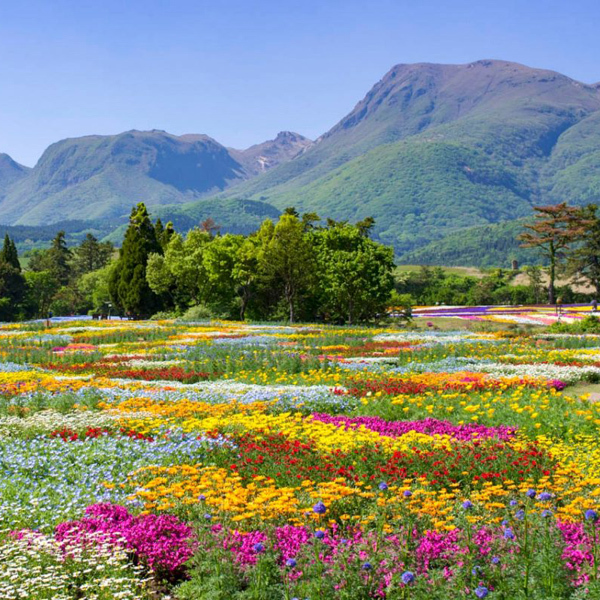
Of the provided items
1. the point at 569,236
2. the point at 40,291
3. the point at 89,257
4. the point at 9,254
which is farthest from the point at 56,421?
the point at 89,257

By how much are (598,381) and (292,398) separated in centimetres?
840

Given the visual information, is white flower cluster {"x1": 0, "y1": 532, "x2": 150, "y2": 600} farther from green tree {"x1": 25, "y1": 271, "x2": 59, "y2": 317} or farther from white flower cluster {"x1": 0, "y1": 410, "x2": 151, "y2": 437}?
green tree {"x1": 25, "y1": 271, "x2": 59, "y2": 317}

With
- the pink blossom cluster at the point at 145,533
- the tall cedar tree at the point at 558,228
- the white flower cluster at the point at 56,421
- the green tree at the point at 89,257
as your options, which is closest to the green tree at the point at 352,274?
the tall cedar tree at the point at 558,228

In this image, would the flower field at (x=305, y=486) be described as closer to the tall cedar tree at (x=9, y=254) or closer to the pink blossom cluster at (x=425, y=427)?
the pink blossom cluster at (x=425, y=427)

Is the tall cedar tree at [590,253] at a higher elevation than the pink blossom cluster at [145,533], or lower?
higher

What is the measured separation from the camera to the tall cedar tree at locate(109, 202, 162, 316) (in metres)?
59.6

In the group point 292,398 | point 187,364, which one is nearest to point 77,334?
point 187,364

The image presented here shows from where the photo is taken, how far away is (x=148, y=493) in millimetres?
7781

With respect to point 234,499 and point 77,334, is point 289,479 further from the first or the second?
point 77,334

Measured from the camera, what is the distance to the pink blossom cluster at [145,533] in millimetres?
6250

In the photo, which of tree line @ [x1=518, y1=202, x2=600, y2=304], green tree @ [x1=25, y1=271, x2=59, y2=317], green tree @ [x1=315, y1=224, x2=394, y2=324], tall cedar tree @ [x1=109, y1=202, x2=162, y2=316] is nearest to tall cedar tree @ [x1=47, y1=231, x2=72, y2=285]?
green tree @ [x1=25, y1=271, x2=59, y2=317]

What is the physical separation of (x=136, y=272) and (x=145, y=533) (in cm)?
5506

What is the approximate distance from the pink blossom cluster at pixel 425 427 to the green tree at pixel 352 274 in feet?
117

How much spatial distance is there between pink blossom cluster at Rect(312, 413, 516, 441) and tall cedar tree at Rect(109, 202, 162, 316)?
163 feet
